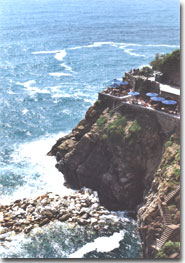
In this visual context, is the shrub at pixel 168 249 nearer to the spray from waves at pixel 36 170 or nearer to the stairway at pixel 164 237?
the stairway at pixel 164 237

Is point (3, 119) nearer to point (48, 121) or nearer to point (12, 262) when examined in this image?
point (48, 121)

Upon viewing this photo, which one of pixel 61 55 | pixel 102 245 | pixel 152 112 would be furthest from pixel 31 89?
pixel 102 245

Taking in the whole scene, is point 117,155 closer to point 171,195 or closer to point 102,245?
point 102,245

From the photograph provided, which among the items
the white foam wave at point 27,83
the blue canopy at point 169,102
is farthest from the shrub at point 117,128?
the white foam wave at point 27,83

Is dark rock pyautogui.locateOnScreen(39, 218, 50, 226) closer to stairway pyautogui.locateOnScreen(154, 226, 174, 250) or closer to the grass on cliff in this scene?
the grass on cliff

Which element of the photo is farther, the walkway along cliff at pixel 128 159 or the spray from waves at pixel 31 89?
the spray from waves at pixel 31 89

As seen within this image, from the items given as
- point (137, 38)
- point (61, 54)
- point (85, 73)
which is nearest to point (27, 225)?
point (85, 73)

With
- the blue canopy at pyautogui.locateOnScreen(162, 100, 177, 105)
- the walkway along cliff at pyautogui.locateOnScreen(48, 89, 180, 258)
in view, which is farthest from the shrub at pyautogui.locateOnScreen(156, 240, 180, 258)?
the blue canopy at pyautogui.locateOnScreen(162, 100, 177, 105)
